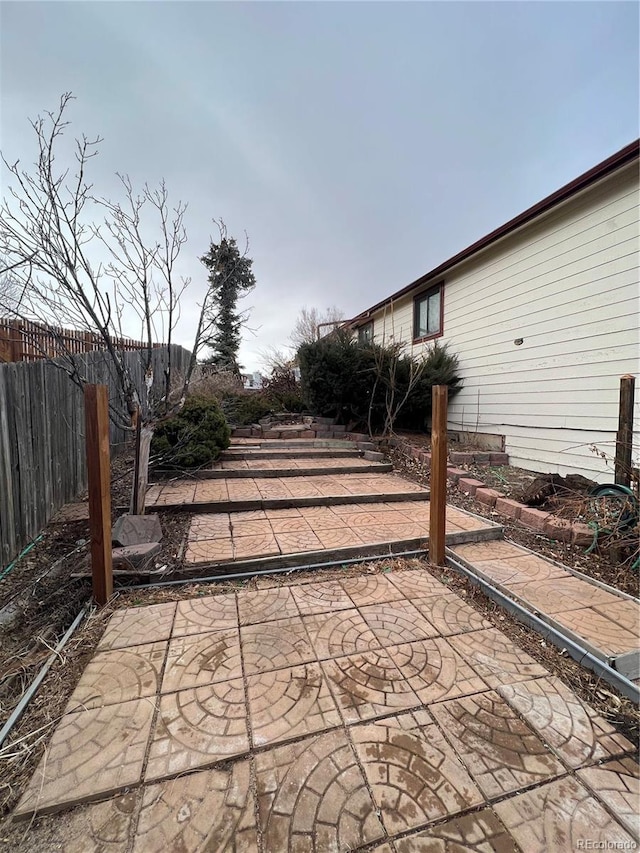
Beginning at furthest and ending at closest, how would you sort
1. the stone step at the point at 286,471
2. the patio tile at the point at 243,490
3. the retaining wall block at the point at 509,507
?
the stone step at the point at 286,471, the patio tile at the point at 243,490, the retaining wall block at the point at 509,507

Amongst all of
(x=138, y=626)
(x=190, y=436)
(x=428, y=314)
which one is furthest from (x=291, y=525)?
(x=428, y=314)

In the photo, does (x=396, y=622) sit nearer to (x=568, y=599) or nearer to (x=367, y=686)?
(x=367, y=686)

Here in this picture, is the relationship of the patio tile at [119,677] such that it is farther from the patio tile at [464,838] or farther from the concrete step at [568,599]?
the concrete step at [568,599]

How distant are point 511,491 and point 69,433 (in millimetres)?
4930

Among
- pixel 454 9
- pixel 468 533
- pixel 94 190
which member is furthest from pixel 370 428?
pixel 454 9

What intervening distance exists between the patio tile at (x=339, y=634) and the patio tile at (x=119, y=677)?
75 cm

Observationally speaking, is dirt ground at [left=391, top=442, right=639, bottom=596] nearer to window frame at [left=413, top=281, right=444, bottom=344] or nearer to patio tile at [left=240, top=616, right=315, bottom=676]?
patio tile at [left=240, top=616, right=315, bottom=676]

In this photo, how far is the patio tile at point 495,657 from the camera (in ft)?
5.40

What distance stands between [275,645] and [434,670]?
2.56ft

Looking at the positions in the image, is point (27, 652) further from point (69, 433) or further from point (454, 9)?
point (454, 9)

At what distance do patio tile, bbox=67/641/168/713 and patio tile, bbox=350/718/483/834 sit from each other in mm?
939

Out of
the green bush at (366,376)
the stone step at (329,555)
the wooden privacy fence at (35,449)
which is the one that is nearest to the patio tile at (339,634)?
the stone step at (329,555)

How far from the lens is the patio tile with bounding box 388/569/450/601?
2.31m

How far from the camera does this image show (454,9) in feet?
17.3
